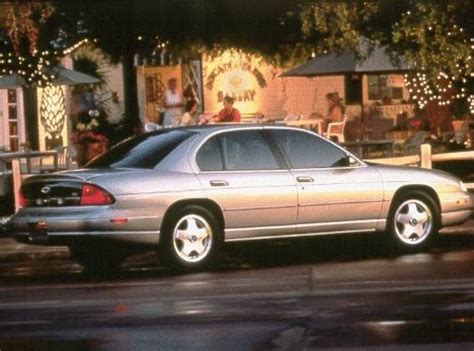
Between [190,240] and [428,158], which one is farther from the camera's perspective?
[428,158]

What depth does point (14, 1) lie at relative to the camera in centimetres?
1752

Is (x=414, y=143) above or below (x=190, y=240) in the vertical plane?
above

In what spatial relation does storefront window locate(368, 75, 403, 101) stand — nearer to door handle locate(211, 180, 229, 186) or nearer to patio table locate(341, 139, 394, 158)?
patio table locate(341, 139, 394, 158)

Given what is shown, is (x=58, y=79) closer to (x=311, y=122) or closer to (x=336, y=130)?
(x=311, y=122)

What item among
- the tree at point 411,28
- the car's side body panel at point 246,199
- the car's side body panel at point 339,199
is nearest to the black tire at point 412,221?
the car's side body panel at point 246,199

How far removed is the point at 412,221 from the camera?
56.2 feet

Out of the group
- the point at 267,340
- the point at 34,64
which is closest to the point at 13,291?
the point at 267,340

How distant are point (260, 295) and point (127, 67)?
45.2ft

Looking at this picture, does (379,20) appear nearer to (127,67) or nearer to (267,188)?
(127,67)

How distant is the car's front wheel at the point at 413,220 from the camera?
17000 millimetres

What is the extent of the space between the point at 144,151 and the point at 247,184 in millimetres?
1090

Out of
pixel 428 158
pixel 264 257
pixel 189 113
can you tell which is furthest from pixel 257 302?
pixel 189 113

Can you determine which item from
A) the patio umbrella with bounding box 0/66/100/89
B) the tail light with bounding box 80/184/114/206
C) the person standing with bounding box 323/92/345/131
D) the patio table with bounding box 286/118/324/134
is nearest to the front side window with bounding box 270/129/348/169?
the tail light with bounding box 80/184/114/206

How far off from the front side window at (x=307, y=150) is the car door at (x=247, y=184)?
183mm
